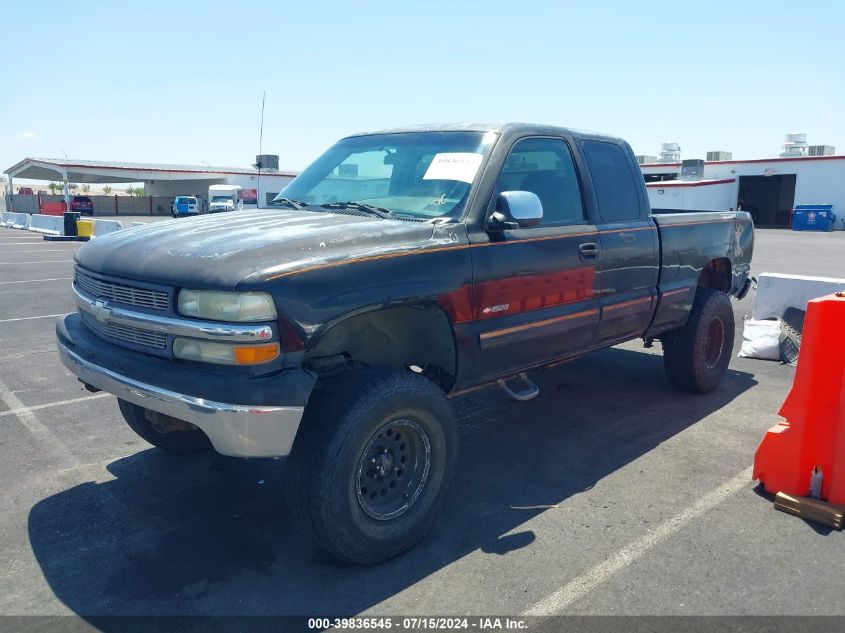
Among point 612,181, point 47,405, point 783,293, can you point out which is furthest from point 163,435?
point 783,293

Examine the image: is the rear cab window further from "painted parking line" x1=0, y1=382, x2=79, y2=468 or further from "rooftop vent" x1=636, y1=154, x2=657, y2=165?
"rooftop vent" x1=636, y1=154, x2=657, y2=165

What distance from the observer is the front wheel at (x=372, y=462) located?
9.80 ft

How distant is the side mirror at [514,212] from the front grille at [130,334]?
69.9 inches

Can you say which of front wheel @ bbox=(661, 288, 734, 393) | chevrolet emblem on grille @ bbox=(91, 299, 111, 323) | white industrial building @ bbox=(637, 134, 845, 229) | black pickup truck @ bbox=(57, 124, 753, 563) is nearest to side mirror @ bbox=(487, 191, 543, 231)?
black pickup truck @ bbox=(57, 124, 753, 563)

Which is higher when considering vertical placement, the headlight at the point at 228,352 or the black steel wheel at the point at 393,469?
the headlight at the point at 228,352

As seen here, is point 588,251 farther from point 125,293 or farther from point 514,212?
point 125,293

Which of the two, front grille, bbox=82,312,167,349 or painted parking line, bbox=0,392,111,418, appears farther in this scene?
painted parking line, bbox=0,392,111,418

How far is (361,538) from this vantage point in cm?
312

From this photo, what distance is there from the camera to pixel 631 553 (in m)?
3.32

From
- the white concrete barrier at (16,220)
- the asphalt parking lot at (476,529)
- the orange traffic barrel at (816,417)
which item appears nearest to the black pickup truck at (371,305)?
the asphalt parking lot at (476,529)

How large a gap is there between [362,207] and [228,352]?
56.3 inches

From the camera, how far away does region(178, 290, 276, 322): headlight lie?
2.87 m

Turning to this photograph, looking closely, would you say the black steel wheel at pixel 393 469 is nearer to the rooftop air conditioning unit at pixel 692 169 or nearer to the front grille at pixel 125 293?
the front grille at pixel 125 293

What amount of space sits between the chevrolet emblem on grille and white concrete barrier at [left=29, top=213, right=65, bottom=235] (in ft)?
76.9
